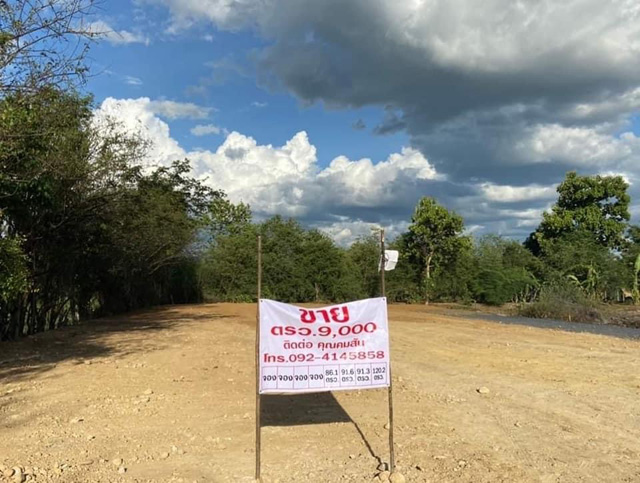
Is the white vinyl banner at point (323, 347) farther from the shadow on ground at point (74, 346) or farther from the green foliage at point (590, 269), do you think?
the green foliage at point (590, 269)

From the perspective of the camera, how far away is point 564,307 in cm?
2361

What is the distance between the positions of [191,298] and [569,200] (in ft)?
90.4

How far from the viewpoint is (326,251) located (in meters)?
32.4

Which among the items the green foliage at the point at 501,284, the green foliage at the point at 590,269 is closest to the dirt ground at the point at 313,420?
the green foliage at the point at 501,284

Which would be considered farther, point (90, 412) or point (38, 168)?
point (38, 168)

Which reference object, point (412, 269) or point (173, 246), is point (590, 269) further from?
point (173, 246)

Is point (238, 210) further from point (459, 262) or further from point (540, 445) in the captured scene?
point (540, 445)

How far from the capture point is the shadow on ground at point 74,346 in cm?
974

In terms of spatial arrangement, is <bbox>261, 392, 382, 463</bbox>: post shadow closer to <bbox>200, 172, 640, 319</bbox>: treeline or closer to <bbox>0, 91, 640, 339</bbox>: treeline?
<bbox>0, 91, 640, 339</bbox>: treeline

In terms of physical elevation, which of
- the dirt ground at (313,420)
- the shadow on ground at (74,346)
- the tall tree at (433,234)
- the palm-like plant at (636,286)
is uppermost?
the tall tree at (433,234)

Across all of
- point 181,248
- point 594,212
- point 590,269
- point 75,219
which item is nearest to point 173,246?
point 181,248

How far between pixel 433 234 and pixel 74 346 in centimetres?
2422

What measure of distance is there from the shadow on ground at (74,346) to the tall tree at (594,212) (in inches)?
1217

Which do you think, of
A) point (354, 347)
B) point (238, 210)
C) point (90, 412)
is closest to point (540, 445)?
point (354, 347)
